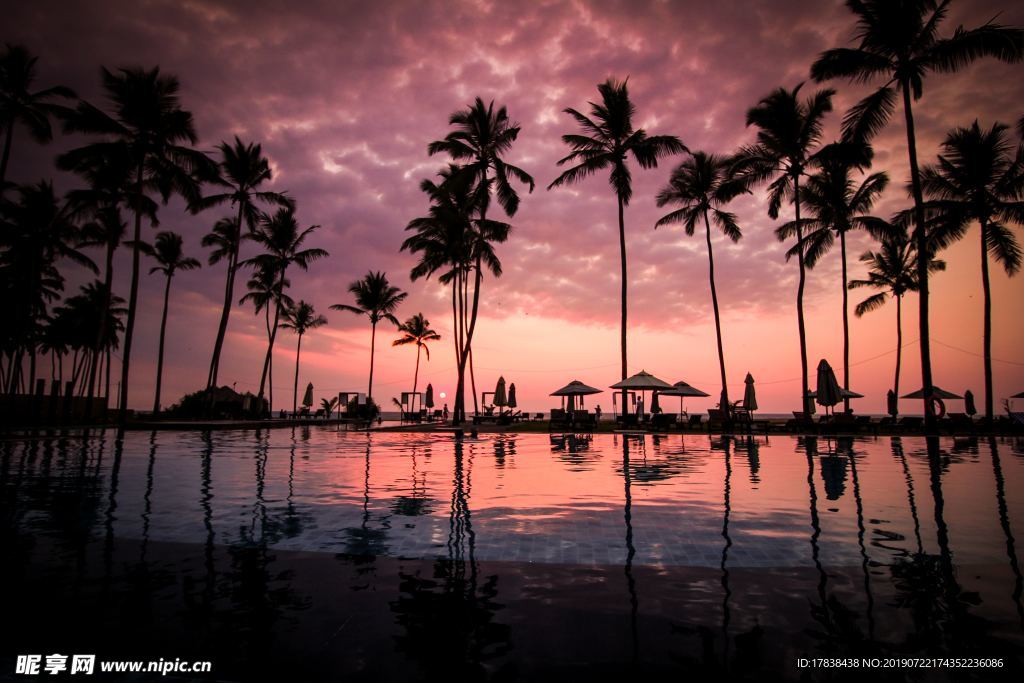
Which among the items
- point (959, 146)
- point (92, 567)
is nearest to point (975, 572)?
point (92, 567)

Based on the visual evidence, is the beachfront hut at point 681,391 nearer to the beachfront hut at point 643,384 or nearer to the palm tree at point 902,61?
the beachfront hut at point 643,384

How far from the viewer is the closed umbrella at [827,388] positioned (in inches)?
860

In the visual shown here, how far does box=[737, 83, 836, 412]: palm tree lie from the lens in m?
25.2

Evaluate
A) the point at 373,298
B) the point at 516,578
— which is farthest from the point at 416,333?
the point at 516,578

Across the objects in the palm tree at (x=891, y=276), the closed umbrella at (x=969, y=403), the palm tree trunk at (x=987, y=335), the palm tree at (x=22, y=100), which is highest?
the palm tree at (x=22, y=100)

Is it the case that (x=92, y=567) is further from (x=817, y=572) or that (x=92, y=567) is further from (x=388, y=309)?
(x=388, y=309)

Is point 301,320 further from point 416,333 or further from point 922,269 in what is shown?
point 922,269

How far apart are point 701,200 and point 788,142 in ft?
19.4

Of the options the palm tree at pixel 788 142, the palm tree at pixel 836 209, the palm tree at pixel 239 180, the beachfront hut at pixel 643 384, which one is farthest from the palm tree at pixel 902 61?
the palm tree at pixel 239 180

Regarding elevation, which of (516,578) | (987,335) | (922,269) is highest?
(922,269)

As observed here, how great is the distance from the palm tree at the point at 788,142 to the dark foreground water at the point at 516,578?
845 inches

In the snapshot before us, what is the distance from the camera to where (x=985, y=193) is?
2377 centimetres

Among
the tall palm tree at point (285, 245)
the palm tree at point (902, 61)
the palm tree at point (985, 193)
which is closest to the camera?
the palm tree at point (902, 61)

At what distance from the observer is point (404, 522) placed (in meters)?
5.66
